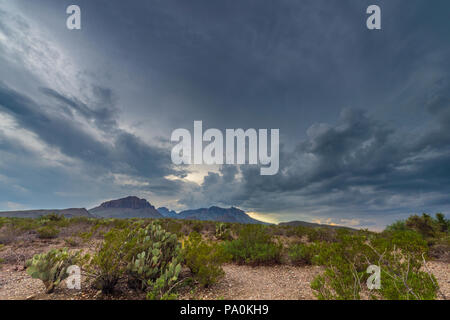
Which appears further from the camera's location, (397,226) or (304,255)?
(397,226)

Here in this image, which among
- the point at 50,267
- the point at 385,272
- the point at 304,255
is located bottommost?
the point at 304,255

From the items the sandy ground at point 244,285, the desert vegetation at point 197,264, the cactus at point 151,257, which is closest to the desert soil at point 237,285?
the sandy ground at point 244,285

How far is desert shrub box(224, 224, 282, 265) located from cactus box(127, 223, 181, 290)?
2738mm

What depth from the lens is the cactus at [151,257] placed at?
4.43m

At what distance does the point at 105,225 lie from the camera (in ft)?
50.9

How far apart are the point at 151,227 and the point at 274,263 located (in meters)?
4.90

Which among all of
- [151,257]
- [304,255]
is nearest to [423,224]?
[304,255]

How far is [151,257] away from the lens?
4902 millimetres

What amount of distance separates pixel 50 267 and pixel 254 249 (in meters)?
6.18


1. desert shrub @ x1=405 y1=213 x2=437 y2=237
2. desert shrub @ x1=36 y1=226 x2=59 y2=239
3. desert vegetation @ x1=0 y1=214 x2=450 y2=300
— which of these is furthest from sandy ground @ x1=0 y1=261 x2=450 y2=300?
desert shrub @ x1=405 y1=213 x2=437 y2=237

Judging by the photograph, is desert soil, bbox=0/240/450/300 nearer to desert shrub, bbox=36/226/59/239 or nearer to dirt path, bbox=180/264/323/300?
dirt path, bbox=180/264/323/300

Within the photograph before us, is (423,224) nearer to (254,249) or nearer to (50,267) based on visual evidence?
(254,249)
